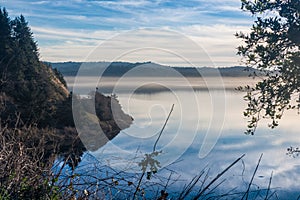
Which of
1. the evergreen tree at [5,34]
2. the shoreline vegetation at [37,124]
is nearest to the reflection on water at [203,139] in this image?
the shoreline vegetation at [37,124]

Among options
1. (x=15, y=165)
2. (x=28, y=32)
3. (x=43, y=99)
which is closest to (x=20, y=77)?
(x=43, y=99)

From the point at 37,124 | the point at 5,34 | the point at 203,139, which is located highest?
the point at 5,34

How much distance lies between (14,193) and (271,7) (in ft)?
22.1

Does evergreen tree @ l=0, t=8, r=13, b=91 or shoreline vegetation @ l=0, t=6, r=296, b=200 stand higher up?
evergreen tree @ l=0, t=8, r=13, b=91

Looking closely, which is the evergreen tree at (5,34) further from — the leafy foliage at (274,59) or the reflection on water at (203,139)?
the leafy foliage at (274,59)

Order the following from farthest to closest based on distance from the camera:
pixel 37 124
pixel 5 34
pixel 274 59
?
pixel 5 34 < pixel 274 59 < pixel 37 124

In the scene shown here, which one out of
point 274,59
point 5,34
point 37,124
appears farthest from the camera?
point 5,34

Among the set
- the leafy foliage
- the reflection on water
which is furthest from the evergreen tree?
the leafy foliage

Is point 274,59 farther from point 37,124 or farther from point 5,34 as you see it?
point 5,34

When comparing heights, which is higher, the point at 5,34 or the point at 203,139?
the point at 5,34

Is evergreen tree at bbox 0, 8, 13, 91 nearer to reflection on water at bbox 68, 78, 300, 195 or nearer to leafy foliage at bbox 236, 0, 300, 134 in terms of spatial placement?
reflection on water at bbox 68, 78, 300, 195

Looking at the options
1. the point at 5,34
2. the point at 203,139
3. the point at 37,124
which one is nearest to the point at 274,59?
the point at 203,139

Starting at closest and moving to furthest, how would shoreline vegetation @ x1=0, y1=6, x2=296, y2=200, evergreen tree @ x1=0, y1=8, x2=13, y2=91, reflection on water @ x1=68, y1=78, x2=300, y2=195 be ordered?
shoreline vegetation @ x1=0, y1=6, x2=296, y2=200 → reflection on water @ x1=68, y1=78, x2=300, y2=195 → evergreen tree @ x1=0, y1=8, x2=13, y2=91

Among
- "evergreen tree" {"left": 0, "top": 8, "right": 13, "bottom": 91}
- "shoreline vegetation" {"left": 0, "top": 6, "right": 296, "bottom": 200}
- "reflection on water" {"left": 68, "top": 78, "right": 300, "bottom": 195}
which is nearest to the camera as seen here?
"shoreline vegetation" {"left": 0, "top": 6, "right": 296, "bottom": 200}
